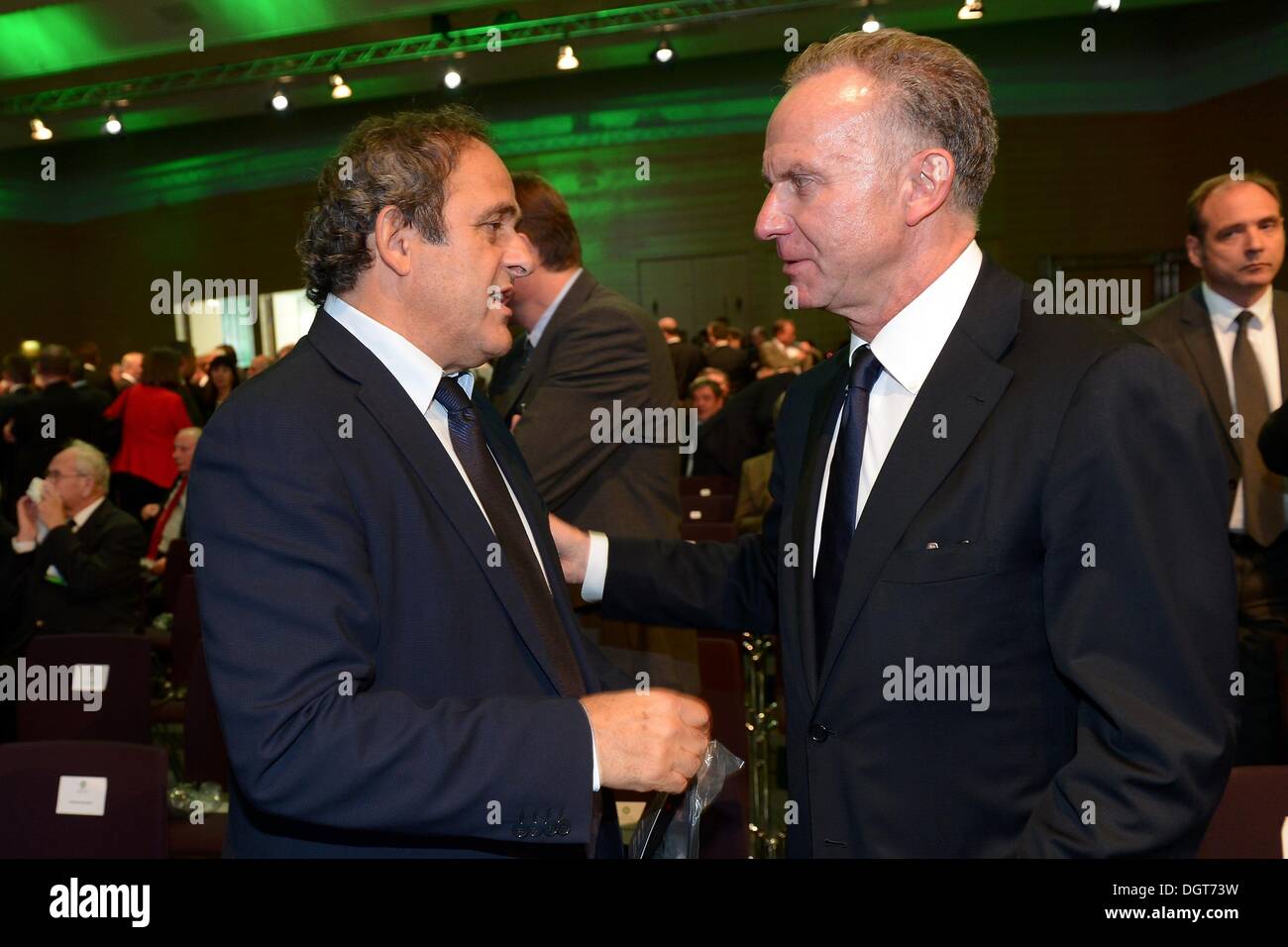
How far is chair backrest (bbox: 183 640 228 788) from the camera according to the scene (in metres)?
3.64

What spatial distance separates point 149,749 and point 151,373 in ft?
20.9

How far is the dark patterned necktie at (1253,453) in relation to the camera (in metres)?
3.43

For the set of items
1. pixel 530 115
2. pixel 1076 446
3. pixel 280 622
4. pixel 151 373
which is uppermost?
pixel 530 115

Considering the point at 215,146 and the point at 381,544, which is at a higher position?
the point at 215,146

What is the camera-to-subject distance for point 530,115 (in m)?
15.2

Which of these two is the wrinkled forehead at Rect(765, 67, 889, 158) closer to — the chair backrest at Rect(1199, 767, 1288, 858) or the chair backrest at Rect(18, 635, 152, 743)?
the chair backrest at Rect(1199, 767, 1288, 858)

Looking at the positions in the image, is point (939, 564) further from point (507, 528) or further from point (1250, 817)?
point (1250, 817)

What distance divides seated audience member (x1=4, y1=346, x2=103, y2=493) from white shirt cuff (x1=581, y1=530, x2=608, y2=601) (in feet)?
24.3

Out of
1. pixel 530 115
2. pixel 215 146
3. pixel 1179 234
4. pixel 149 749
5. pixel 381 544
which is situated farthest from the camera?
pixel 215 146

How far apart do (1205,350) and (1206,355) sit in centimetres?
2

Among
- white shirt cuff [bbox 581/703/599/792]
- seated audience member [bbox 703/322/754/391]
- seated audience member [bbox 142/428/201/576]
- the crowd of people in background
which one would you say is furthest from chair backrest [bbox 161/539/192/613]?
seated audience member [bbox 703/322/754/391]

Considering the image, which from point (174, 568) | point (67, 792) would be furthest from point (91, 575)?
point (67, 792)
